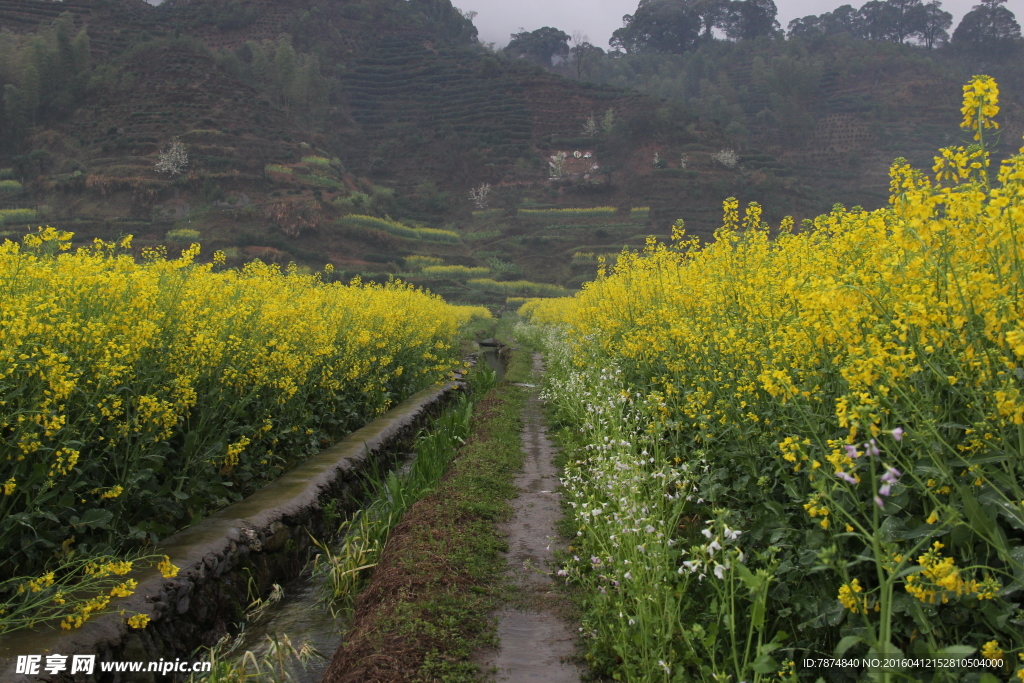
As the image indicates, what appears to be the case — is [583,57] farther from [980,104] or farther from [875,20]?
[980,104]

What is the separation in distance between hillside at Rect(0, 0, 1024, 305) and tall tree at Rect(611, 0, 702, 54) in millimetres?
20266

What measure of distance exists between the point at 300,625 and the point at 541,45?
127 m

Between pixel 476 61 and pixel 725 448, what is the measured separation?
306ft

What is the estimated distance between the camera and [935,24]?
102 metres

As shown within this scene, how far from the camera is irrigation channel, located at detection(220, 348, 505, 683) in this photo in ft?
13.0

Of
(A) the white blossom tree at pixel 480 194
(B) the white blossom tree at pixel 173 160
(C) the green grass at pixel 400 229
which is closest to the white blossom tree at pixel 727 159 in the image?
(A) the white blossom tree at pixel 480 194

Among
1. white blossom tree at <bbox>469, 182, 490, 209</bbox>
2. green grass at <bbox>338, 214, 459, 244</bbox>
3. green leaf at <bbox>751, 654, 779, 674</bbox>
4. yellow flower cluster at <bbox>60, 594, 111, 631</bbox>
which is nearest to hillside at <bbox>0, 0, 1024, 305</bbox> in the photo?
green grass at <bbox>338, 214, 459, 244</bbox>

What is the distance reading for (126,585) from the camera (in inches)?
134

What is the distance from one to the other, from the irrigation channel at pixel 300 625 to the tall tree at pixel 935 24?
422ft

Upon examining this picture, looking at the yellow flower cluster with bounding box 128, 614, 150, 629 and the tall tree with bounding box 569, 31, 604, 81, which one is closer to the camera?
the yellow flower cluster with bounding box 128, 614, 150, 629

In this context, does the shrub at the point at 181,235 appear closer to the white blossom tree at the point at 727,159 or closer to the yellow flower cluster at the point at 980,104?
the yellow flower cluster at the point at 980,104

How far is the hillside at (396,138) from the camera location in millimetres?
44562

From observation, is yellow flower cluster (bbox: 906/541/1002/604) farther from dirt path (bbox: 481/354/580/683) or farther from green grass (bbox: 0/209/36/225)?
green grass (bbox: 0/209/36/225)

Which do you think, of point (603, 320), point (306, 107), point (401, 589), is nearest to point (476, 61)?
point (306, 107)
